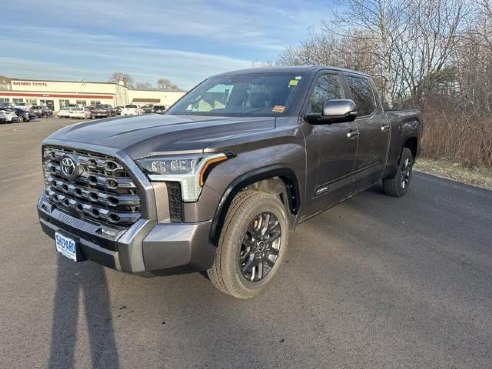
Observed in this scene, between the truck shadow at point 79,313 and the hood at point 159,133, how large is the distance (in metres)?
1.28

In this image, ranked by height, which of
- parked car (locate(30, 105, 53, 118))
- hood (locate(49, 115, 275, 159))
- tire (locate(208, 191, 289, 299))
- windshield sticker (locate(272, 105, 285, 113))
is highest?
windshield sticker (locate(272, 105, 285, 113))

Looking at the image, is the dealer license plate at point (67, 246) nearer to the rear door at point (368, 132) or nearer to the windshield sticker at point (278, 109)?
the windshield sticker at point (278, 109)

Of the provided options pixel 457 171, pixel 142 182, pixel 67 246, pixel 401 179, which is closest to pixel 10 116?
pixel 457 171

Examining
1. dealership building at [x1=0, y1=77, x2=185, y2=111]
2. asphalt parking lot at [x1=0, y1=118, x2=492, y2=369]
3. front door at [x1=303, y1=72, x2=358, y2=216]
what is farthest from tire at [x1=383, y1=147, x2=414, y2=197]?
dealership building at [x1=0, y1=77, x2=185, y2=111]

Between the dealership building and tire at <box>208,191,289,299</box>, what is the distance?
7246cm

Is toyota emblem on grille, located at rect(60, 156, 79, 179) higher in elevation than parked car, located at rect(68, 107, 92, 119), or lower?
higher

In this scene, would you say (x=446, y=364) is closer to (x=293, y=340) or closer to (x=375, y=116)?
(x=293, y=340)

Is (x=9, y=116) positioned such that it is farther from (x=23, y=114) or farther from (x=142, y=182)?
(x=142, y=182)

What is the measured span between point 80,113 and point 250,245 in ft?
156

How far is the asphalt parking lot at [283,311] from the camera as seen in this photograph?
2510mm

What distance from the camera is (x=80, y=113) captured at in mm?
45625

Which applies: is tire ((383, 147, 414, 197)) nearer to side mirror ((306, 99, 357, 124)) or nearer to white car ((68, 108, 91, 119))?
side mirror ((306, 99, 357, 124))

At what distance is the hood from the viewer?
2574 millimetres

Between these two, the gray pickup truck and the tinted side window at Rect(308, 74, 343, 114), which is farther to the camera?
the tinted side window at Rect(308, 74, 343, 114)
